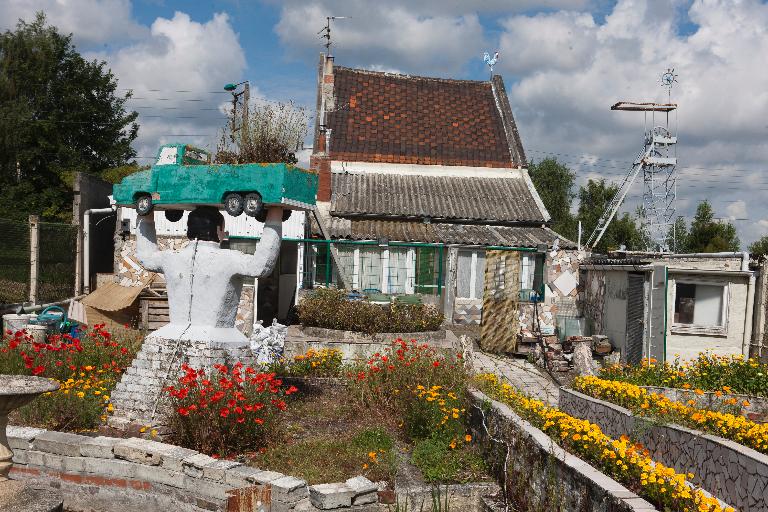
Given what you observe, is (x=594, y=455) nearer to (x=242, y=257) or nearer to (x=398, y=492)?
(x=398, y=492)

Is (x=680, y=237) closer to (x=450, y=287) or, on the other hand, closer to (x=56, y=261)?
(x=450, y=287)

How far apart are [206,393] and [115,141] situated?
99.6 ft

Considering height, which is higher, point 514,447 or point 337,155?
point 337,155

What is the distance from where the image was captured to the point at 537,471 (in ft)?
18.9

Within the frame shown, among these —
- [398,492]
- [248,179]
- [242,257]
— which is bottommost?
[398,492]

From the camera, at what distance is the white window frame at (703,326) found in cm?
1386

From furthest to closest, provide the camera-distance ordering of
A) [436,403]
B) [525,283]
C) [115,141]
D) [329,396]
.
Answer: [115,141]
[525,283]
[329,396]
[436,403]

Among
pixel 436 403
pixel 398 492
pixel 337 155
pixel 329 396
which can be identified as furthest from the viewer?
pixel 337 155

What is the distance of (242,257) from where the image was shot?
7809 mm

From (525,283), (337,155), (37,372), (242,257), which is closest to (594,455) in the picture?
(242,257)

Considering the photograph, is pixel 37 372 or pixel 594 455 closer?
pixel 594 455

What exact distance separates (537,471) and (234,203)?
14.6 feet

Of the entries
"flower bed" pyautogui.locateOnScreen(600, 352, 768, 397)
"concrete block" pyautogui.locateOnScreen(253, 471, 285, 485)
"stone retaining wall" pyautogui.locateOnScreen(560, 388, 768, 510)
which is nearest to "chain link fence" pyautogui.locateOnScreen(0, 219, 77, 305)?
"concrete block" pyautogui.locateOnScreen(253, 471, 285, 485)

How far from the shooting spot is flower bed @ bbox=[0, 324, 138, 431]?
712 cm
